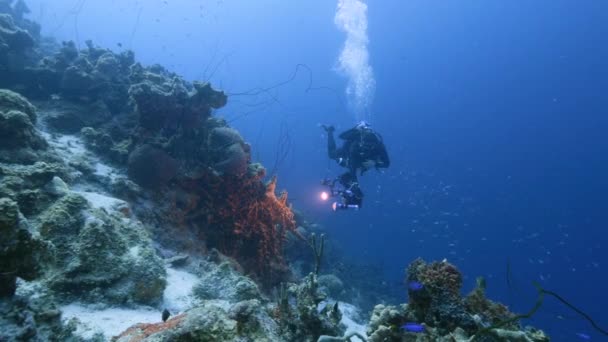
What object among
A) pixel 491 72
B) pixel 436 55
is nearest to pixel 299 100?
pixel 436 55

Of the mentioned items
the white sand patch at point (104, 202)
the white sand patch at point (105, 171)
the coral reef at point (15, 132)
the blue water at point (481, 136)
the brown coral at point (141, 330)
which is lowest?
the brown coral at point (141, 330)

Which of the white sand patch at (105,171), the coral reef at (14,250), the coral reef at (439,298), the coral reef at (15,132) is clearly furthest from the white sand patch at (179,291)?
the coral reef at (439,298)

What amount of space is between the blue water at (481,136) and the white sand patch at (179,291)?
37.2 m

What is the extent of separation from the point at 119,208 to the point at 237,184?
278cm

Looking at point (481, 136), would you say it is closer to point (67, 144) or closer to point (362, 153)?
point (362, 153)

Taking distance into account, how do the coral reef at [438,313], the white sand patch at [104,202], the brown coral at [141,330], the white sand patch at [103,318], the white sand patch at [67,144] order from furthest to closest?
the white sand patch at [67,144] → the white sand patch at [104,202] → the coral reef at [438,313] → the white sand patch at [103,318] → the brown coral at [141,330]

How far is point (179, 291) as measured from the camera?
4793mm

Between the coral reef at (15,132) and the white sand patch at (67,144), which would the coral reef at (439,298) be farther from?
the white sand patch at (67,144)

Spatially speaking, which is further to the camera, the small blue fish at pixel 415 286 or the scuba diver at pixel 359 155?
the scuba diver at pixel 359 155

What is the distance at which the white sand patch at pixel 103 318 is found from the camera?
10.1 feet

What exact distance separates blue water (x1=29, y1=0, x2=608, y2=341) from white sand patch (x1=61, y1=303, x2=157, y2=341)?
3888 cm

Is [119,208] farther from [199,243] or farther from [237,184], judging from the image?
[237,184]

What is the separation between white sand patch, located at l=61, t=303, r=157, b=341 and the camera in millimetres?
3094

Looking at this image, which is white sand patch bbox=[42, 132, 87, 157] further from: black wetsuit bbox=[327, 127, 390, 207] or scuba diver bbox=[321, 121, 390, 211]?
black wetsuit bbox=[327, 127, 390, 207]
